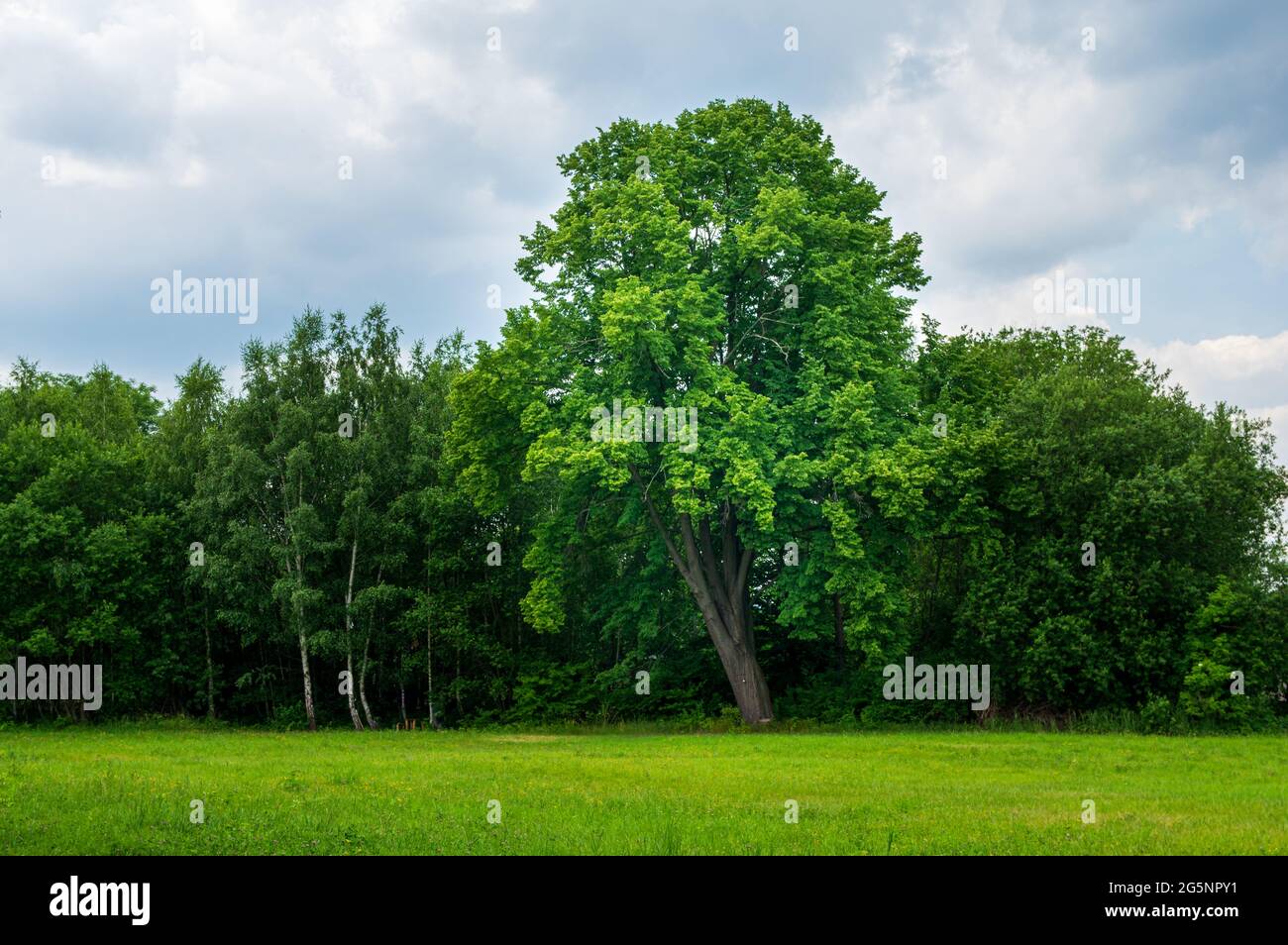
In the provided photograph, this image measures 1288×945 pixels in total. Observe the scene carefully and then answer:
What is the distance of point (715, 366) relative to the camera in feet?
112

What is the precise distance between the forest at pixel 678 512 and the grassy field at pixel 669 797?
19.9ft

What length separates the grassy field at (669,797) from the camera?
12.9 metres

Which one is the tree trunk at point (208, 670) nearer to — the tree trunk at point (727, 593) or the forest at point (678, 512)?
the forest at point (678, 512)

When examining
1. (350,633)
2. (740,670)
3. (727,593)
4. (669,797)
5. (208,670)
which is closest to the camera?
(669,797)

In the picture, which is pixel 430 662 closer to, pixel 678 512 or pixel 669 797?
pixel 678 512

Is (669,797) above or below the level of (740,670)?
above

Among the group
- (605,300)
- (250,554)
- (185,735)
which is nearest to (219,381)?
(250,554)

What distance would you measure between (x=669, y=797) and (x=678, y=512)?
18120 millimetres

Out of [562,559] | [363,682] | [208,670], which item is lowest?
[363,682]

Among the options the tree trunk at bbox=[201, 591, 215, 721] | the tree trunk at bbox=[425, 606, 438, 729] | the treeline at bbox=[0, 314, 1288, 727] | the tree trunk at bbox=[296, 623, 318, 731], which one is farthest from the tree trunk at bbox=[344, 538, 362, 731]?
the tree trunk at bbox=[201, 591, 215, 721]

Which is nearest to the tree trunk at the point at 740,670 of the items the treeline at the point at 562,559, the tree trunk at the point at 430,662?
the treeline at the point at 562,559

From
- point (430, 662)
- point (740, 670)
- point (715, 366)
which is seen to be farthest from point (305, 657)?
point (715, 366)

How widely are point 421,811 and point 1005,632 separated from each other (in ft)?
77.9

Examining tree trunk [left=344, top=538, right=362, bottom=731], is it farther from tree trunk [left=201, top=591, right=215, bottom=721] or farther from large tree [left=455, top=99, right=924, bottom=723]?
large tree [left=455, top=99, right=924, bottom=723]
